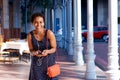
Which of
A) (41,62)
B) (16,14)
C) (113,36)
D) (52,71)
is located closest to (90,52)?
(113,36)

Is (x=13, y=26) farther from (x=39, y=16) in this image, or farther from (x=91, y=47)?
(x=39, y=16)

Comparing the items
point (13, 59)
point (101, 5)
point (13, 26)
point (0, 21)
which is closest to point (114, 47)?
point (13, 59)

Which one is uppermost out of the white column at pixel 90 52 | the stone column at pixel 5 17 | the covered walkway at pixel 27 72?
the stone column at pixel 5 17

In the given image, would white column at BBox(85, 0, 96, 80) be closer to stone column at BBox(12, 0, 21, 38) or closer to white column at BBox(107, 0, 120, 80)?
white column at BBox(107, 0, 120, 80)

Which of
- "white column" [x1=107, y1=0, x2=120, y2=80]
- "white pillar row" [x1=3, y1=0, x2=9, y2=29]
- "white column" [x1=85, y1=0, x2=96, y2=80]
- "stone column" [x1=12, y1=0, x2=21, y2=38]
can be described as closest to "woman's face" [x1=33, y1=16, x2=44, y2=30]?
"white column" [x1=107, y1=0, x2=120, y2=80]

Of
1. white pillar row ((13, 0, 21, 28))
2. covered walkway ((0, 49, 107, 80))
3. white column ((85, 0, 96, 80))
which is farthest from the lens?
white pillar row ((13, 0, 21, 28))

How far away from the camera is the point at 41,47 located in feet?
19.4

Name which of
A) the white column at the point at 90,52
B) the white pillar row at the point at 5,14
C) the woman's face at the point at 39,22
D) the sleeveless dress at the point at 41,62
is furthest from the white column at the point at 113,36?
the white pillar row at the point at 5,14

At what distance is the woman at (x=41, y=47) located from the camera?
5879mm

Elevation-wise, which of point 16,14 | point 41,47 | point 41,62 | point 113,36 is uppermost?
point 16,14

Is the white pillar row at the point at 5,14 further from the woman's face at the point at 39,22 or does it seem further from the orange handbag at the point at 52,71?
the orange handbag at the point at 52,71

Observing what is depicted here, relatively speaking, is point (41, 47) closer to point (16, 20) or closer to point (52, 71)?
point (52, 71)

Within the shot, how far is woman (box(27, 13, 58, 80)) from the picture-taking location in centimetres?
588

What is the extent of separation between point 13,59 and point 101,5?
119 ft
